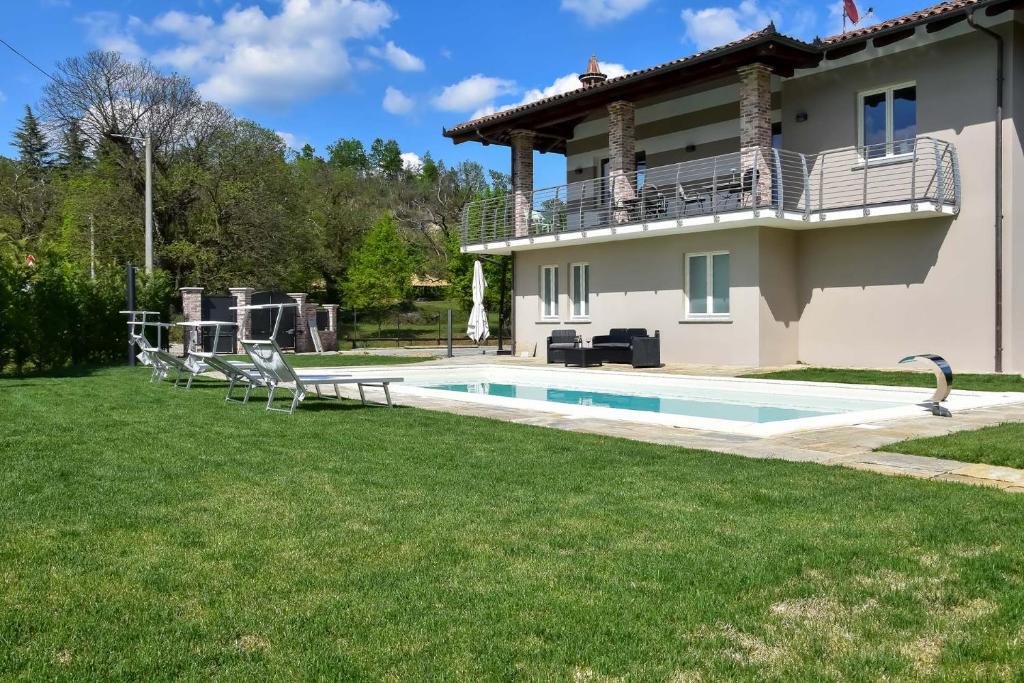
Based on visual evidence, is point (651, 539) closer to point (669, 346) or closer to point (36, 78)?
point (669, 346)

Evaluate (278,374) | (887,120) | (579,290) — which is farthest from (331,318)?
(278,374)

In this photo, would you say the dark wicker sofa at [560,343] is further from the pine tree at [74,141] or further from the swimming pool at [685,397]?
the pine tree at [74,141]

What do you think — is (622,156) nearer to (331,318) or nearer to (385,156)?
(331,318)

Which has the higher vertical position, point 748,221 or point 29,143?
point 29,143

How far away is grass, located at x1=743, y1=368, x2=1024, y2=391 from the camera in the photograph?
41.1 feet

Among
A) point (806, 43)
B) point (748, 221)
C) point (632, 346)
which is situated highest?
point (806, 43)

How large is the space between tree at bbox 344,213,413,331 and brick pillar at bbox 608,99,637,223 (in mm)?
22907

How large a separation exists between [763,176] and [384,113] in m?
44.7

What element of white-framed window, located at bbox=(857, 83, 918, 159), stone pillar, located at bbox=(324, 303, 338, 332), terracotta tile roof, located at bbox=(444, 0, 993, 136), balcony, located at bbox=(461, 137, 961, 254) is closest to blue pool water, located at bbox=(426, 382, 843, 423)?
balcony, located at bbox=(461, 137, 961, 254)

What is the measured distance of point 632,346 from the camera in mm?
17703

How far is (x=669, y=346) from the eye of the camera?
1856cm

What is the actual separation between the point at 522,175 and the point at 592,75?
3313 mm

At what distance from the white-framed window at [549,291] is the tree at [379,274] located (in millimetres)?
19480

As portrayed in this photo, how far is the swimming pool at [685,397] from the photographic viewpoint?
8.70 metres
